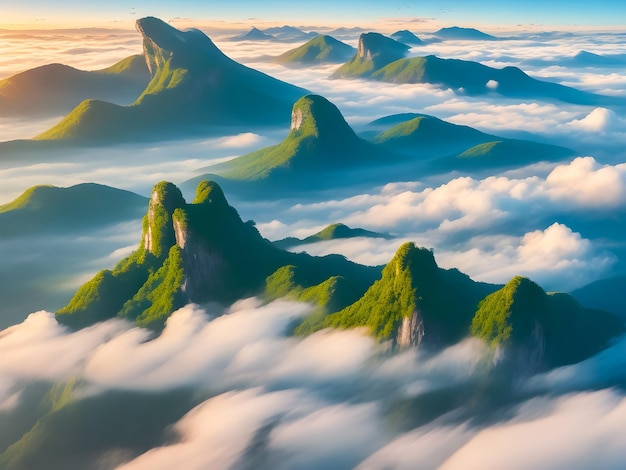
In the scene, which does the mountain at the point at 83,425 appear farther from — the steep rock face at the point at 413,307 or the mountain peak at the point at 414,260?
the mountain peak at the point at 414,260

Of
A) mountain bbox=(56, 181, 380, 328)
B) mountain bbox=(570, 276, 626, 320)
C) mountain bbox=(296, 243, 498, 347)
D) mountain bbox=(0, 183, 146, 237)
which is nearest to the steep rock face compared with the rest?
mountain bbox=(296, 243, 498, 347)

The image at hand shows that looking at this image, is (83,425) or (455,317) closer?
(83,425)

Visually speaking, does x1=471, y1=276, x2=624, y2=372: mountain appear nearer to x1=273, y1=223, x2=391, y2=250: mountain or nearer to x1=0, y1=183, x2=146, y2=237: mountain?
x1=273, y1=223, x2=391, y2=250: mountain

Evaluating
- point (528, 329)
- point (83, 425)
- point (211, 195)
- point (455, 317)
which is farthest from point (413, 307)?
point (83, 425)

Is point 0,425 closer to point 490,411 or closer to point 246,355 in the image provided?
point 246,355

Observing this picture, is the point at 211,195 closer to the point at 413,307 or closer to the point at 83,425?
the point at 83,425

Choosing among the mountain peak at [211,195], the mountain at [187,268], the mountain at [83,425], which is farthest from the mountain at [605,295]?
the mountain at [83,425]

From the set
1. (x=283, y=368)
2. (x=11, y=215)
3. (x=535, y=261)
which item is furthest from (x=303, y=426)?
(x=11, y=215)
